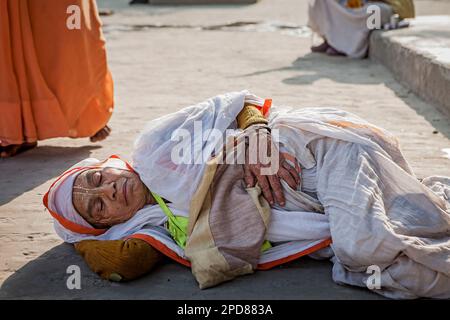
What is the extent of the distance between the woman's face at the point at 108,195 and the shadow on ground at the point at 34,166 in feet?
3.37

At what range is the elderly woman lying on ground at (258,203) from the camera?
3.10 meters

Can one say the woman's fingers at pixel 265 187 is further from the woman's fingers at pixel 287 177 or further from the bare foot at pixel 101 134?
the bare foot at pixel 101 134

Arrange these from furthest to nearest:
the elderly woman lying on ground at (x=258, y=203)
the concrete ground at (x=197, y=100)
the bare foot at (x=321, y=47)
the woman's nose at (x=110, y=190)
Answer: the bare foot at (x=321, y=47) → the woman's nose at (x=110, y=190) → the concrete ground at (x=197, y=100) → the elderly woman lying on ground at (x=258, y=203)

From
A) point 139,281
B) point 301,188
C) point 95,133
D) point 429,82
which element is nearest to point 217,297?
point 139,281

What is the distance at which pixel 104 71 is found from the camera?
18.1 ft

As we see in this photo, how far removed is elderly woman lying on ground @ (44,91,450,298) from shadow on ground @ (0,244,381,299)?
5 cm

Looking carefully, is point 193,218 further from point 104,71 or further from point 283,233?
point 104,71

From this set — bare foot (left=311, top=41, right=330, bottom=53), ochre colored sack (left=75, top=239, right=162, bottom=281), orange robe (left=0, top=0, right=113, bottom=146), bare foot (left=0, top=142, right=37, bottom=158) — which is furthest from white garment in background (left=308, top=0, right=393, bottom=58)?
ochre colored sack (left=75, top=239, right=162, bottom=281)

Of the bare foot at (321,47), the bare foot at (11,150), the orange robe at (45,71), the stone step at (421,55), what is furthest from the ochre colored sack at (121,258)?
the bare foot at (321,47)

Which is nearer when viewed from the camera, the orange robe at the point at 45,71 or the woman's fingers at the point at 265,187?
the woman's fingers at the point at 265,187

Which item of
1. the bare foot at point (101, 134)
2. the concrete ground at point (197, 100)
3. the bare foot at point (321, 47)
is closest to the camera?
the concrete ground at point (197, 100)

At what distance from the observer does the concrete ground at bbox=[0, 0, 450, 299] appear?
3.25m

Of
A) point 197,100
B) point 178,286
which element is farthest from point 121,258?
point 197,100

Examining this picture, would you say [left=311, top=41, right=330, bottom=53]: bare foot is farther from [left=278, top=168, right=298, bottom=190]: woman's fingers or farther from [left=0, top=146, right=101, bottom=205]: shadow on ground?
[left=278, top=168, right=298, bottom=190]: woman's fingers
